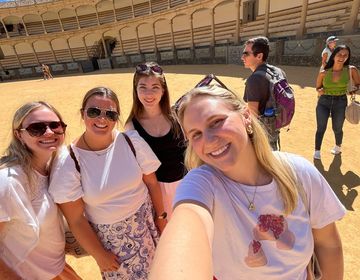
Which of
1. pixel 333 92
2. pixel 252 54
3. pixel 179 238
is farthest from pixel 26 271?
pixel 333 92

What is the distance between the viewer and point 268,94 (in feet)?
9.03

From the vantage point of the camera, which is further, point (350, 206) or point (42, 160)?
point (350, 206)

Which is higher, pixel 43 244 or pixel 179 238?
pixel 179 238

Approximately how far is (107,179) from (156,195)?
530mm

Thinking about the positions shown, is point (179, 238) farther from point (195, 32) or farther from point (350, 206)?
point (195, 32)

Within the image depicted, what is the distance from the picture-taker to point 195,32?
→ 2392 centimetres

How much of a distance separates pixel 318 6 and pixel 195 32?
10.8 m

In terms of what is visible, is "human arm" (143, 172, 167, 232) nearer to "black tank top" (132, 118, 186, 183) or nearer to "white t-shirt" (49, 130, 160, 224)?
"white t-shirt" (49, 130, 160, 224)

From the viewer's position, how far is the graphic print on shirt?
1109 mm

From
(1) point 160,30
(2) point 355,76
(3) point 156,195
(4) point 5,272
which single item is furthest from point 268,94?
(1) point 160,30

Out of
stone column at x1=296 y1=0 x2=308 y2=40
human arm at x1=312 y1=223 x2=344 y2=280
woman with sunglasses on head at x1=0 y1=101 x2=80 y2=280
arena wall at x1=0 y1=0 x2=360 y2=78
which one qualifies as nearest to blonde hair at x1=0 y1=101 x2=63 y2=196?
woman with sunglasses on head at x1=0 y1=101 x2=80 y2=280

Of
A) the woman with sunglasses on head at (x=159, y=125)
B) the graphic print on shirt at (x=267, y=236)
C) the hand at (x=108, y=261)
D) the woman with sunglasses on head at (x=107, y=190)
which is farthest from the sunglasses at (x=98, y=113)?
the graphic print on shirt at (x=267, y=236)

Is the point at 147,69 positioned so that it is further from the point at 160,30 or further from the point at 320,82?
the point at 160,30

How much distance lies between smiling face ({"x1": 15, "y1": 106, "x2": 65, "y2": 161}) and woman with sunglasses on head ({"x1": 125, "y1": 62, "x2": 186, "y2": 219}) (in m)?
0.72
